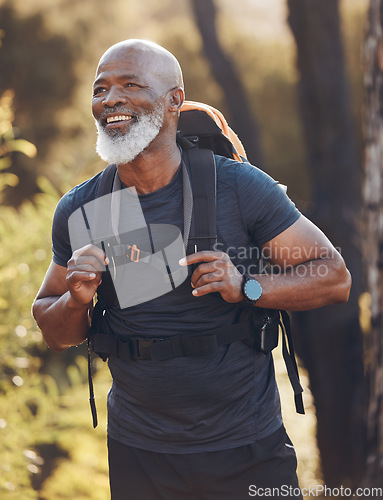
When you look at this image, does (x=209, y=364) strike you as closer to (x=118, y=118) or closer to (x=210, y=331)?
(x=210, y=331)

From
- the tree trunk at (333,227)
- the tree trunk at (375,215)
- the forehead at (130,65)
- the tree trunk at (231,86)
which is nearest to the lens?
the forehead at (130,65)

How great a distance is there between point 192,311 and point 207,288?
0.72ft

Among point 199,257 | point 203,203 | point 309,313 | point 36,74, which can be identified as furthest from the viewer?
point 36,74

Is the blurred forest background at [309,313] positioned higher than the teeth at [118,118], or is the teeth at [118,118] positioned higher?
the teeth at [118,118]

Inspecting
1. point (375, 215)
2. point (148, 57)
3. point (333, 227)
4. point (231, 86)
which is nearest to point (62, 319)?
point (148, 57)

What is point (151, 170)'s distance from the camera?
2.06 metres

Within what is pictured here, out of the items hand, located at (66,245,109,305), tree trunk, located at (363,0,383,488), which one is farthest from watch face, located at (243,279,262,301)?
tree trunk, located at (363,0,383,488)

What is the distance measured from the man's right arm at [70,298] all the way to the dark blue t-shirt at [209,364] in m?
0.16

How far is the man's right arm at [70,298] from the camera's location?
5.99 feet

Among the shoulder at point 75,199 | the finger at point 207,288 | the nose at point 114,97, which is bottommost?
the finger at point 207,288

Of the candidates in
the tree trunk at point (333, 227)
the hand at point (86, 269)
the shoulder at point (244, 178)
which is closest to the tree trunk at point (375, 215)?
the tree trunk at point (333, 227)

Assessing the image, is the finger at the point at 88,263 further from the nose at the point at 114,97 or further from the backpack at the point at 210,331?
the nose at the point at 114,97

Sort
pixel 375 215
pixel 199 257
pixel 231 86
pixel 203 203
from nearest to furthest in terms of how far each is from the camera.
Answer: pixel 199 257
pixel 203 203
pixel 375 215
pixel 231 86

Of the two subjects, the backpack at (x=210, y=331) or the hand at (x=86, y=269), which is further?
the backpack at (x=210, y=331)
